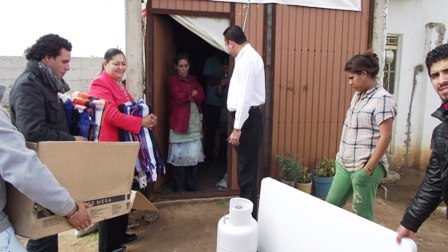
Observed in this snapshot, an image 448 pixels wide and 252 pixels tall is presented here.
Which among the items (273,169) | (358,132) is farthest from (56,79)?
(273,169)

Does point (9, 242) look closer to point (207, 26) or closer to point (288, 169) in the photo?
point (207, 26)

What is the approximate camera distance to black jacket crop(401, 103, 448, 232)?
1526 millimetres

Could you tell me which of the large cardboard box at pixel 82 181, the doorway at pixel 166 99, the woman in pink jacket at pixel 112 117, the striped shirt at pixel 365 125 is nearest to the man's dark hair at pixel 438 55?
the striped shirt at pixel 365 125

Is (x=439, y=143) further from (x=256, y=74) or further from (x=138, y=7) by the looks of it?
(x=138, y=7)

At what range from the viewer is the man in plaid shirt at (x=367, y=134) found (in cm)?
238

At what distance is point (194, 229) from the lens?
12.2 feet

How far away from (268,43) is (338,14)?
1033 mm

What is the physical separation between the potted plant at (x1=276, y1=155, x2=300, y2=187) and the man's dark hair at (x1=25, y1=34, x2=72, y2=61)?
285cm

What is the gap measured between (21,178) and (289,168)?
344 centimetres

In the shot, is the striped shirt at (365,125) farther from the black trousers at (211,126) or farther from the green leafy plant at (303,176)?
the black trousers at (211,126)

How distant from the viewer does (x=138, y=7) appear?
3.97 meters

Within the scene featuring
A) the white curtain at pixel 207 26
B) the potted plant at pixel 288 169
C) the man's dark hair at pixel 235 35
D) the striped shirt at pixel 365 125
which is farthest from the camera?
the potted plant at pixel 288 169

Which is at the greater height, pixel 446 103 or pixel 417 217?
pixel 446 103

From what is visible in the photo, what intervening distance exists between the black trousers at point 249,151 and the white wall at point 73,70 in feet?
15.4
